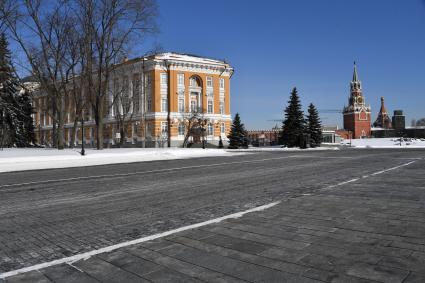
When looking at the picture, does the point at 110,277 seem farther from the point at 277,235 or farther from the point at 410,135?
the point at 410,135

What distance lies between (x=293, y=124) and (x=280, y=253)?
59.3m

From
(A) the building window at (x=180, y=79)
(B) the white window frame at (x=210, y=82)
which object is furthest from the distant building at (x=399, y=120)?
(A) the building window at (x=180, y=79)

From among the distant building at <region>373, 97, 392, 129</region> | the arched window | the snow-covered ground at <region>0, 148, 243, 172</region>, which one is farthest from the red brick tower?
the snow-covered ground at <region>0, 148, 243, 172</region>

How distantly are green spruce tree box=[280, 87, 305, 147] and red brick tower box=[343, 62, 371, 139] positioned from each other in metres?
88.8

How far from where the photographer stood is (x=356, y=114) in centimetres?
14738

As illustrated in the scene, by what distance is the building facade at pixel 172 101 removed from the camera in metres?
64.0

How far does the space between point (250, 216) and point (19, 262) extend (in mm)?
3650

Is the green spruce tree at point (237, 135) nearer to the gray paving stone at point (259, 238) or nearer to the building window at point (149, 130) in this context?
the building window at point (149, 130)

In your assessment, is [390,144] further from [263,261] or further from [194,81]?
[263,261]

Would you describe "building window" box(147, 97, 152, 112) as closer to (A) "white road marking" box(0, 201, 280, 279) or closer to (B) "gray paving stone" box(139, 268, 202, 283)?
(A) "white road marking" box(0, 201, 280, 279)

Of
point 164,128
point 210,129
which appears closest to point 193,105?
point 210,129

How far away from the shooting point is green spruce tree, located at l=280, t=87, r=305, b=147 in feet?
203

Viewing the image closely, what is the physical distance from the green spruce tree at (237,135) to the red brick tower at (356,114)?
297 feet

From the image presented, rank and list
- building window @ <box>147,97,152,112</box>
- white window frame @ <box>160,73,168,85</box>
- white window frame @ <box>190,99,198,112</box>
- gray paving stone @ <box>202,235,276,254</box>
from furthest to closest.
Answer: white window frame @ <box>190,99,198,112</box> < building window @ <box>147,97,152,112</box> < white window frame @ <box>160,73,168,85</box> < gray paving stone @ <box>202,235,276,254</box>
